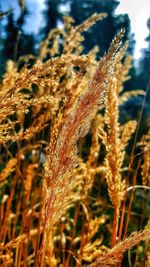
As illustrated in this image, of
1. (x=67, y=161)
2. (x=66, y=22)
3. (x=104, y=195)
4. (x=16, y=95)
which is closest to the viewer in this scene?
(x=67, y=161)

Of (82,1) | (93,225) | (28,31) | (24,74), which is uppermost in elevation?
(82,1)

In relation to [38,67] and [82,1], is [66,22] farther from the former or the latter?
[82,1]

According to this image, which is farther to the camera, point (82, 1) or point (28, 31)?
point (82, 1)

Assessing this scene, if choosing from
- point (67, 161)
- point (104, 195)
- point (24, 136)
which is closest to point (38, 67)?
point (24, 136)

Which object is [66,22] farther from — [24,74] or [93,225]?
[24,74]

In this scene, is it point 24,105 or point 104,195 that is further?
point 104,195

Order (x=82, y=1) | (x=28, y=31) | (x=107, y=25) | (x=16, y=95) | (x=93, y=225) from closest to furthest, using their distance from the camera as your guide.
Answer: (x=16, y=95) → (x=93, y=225) → (x=28, y=31) → (x=82, y=1) → (x=107, y=25)

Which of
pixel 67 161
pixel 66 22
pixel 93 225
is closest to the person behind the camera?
pixel 67 161

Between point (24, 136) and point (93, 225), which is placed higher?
point (24, 136)

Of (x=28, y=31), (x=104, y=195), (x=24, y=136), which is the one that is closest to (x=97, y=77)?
(x=24, y=136)
